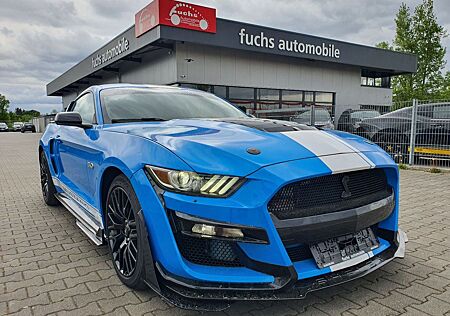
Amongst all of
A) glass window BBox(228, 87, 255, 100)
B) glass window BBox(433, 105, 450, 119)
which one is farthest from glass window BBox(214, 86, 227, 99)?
glass window BBox(433, 105, 450, 119)

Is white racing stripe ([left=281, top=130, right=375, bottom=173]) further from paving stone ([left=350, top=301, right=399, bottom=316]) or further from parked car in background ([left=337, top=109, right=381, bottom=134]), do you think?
parked car in background ([left=337, top=109, right=381, bottom=134])

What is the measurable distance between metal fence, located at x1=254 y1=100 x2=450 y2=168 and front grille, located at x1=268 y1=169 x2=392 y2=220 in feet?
22.6

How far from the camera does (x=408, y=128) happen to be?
344 inches

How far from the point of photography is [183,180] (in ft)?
6.43

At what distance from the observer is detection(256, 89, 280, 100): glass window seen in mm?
17281

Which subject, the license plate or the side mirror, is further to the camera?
the side mirror

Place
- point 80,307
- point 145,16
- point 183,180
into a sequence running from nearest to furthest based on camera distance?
1. point 183,180
2. point 80,307
3. point 145,16

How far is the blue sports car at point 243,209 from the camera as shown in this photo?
187cm

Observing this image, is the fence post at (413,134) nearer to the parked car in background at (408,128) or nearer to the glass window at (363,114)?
the parked car in background at (408,128)

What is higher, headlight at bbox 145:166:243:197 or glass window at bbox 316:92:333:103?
glass window at bbox 316:92:333:103

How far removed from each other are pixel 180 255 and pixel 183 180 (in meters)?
0.41

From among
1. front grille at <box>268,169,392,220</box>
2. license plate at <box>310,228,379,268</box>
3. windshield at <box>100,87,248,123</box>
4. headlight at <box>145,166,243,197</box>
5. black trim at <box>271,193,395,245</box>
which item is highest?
windshield at <box>100,87,248,123</box>

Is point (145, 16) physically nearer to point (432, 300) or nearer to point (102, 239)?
point (102, 239)

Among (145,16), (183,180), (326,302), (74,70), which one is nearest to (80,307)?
(183,180)
